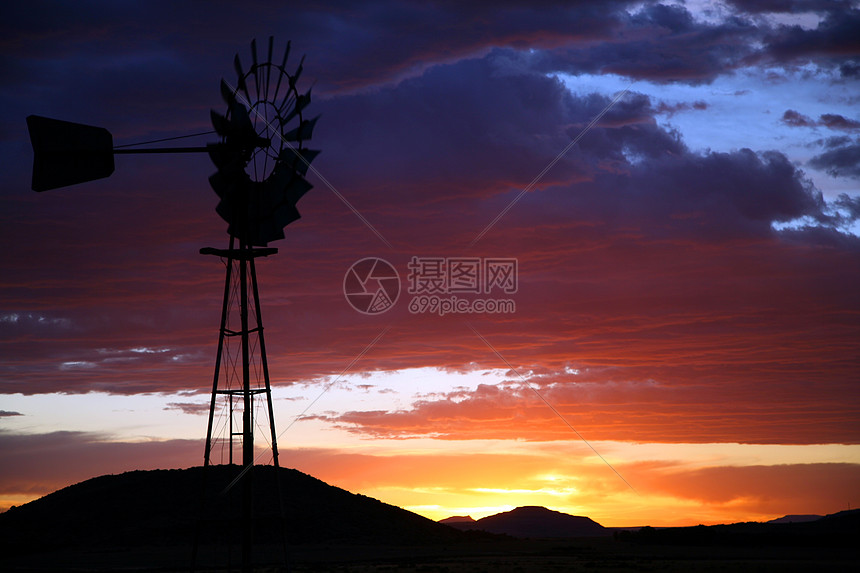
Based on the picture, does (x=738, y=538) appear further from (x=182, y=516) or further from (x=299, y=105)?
(x=299, y=105)

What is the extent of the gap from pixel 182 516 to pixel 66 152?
69524 millimetres

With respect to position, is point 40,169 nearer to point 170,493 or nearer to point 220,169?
point 220,169

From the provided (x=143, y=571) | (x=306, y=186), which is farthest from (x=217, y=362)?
(x=143, y=571)

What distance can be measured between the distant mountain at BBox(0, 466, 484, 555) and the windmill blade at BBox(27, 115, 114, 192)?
183 ft

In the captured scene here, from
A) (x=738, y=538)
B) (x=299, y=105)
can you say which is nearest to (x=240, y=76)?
(x=299, y=105)

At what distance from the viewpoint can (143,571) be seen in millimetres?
57219

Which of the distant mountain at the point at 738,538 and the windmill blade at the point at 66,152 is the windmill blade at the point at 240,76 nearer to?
the windmill blade at the point at 66,152

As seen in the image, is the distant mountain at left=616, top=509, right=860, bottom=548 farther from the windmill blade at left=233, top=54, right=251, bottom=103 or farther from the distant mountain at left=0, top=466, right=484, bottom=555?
the windmill blade at left=233, top=54, right=251, bottom=103

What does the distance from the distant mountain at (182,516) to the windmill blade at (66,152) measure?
55718mm

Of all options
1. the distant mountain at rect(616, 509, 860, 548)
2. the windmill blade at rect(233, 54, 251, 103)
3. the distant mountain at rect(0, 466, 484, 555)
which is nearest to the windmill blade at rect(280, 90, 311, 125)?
the windmill blade at rect(233, 54, 251, 103)

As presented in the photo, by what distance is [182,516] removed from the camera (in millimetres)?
84938

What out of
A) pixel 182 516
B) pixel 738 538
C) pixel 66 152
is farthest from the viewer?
pixel 738 538

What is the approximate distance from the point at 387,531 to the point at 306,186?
231 ft

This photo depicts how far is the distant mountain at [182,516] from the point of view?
79.9 metres
